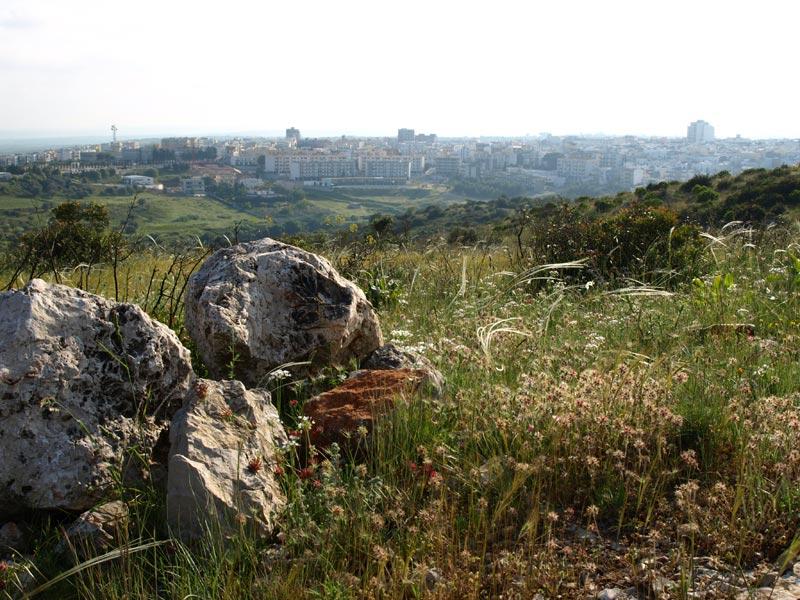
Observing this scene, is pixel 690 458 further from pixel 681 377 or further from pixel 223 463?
pixel 223 463

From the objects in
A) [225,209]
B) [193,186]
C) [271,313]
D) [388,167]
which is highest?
[388,167]

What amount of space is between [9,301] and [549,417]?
2752 mm

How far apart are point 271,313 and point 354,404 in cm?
97

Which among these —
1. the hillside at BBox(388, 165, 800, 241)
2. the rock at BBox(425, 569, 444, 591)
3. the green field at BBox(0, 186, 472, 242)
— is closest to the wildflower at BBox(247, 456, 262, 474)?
the rock at BBox(425, 569, 444, 591)

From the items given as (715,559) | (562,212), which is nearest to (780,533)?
(715,559)

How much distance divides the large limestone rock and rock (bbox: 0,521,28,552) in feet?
4.45

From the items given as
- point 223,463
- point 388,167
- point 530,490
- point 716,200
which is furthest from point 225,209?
point 388,167

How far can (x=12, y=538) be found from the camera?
3266mm

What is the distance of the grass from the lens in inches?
107

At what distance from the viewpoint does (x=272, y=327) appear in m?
4.51

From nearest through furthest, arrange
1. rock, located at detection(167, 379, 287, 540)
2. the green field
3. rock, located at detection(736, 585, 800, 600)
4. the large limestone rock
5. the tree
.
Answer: rock, located at detection(736, 585, 800, 600) → rock, located at detection(167, 379, 287, 540) → the large limestone rock → the tree → the green field

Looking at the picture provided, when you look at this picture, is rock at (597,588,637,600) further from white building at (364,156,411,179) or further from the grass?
white building at (364,156,411,179)

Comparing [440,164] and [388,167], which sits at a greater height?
[440,164]

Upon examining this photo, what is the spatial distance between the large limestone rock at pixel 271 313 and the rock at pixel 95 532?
3.84 ft
